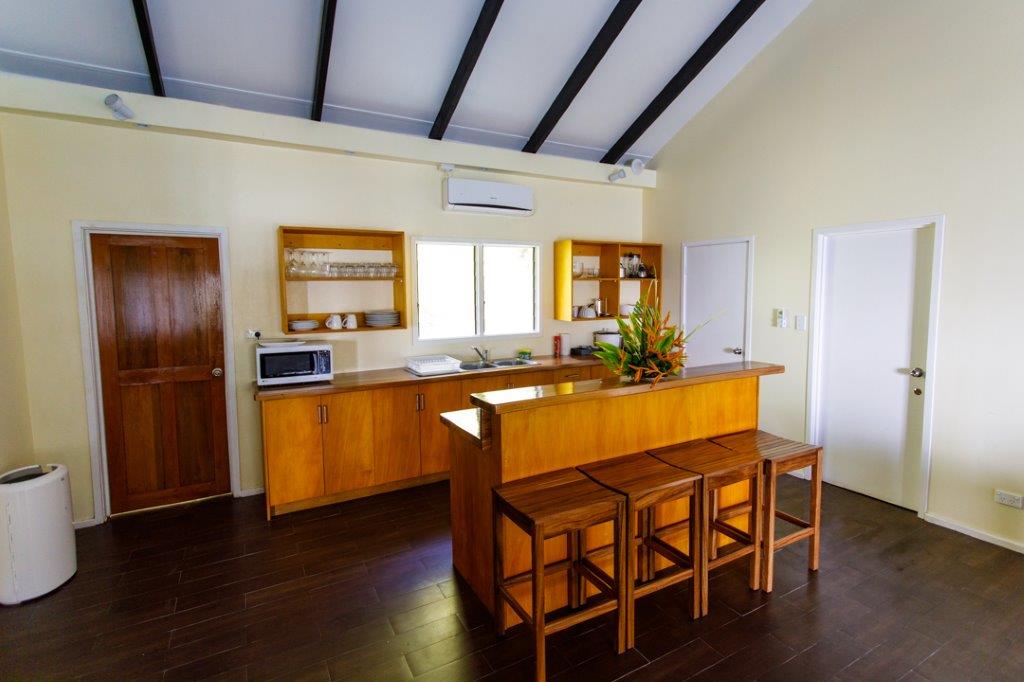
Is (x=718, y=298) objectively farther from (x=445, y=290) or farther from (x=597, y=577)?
(x=597, y=577)

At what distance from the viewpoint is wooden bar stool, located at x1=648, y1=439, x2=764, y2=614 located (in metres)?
2.42

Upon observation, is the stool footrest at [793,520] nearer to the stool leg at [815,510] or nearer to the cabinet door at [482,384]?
the stool leg at [815,510]

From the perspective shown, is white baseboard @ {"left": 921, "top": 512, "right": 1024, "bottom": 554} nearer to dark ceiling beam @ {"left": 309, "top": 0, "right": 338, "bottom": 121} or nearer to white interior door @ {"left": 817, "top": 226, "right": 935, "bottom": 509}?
white interior door @ {"left": 817, "top": 226, "right": 935, "bottom": 509}

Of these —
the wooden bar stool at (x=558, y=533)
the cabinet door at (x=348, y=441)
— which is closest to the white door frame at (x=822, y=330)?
the wooden bar stool at (x=558, y=533)

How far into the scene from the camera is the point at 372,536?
3.28 metres

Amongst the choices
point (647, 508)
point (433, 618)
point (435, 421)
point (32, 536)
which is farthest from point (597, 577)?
point (32, 536)

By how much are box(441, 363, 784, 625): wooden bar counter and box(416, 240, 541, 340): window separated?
1.96m

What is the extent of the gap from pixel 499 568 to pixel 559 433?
672 mm

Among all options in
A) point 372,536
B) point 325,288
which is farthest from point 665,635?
point 325,288

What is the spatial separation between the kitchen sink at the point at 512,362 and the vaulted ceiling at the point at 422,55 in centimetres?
199

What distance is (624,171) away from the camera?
5.13 metres

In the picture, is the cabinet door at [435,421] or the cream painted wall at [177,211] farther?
the cabinet door at [435,421]

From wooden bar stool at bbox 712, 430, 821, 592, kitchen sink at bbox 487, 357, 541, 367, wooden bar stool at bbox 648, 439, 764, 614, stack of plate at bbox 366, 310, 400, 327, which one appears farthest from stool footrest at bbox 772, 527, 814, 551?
stack of plate at bbox 366, 310, 400, 327

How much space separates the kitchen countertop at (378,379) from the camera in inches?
138
